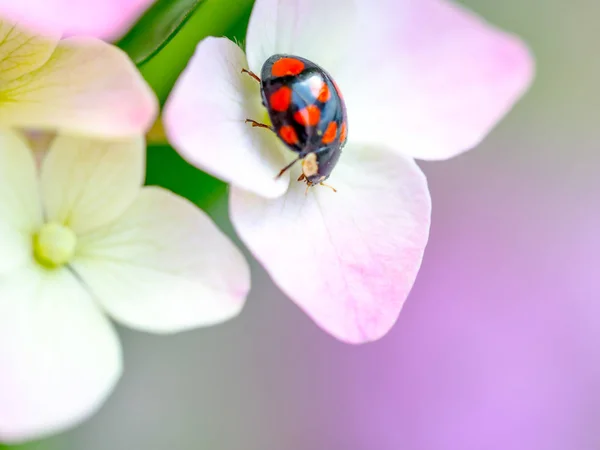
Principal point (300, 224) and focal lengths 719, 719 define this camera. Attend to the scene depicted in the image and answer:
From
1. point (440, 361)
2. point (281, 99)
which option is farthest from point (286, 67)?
point (440, 361)

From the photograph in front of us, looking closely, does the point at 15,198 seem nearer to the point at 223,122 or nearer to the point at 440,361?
the point at 223,122

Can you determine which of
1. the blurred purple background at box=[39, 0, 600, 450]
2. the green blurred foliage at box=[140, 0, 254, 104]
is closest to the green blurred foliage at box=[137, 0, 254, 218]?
the green blurred foliage at box=[140, 0, 254, 104]

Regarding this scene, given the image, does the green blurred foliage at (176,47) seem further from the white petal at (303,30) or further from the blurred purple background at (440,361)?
the blurred purple background at (440,361)

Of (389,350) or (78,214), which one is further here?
(389,350)

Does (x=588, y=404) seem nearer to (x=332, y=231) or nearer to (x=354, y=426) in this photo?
(x=354, y=426)

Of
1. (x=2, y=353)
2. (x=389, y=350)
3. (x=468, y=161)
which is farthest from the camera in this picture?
(x=468, y=161)

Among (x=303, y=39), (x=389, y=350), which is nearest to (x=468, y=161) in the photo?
(x=389, y=350)
